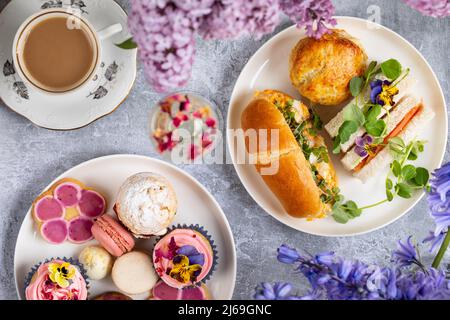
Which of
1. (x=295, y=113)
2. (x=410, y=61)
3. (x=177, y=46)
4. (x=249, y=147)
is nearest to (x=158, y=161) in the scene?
(x=249, y=147)

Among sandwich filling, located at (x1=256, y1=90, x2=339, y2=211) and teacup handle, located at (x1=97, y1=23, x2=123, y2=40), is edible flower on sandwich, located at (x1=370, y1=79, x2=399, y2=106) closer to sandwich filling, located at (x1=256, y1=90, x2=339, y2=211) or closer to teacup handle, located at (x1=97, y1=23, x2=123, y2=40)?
sandwich filling, located at (x1=256, y1=90, x2=339, y2=211)

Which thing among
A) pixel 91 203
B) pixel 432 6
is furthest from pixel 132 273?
pixel 432 6

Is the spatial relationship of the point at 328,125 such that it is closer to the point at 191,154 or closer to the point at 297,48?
the point at 297,48

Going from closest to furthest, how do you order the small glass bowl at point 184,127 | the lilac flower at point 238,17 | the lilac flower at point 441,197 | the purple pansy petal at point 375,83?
1. the lilac flower at point 238,17
2. the lilac flower at point 441,197
3. the small glass bowl at point 184,127
4. the purple pansy petal at point 375,83

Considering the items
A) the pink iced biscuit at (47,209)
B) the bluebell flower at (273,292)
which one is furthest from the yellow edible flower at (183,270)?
the bluebell flower at (273,292)

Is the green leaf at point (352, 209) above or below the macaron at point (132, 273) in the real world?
above

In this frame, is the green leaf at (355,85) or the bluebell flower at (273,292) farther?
the green leaf at (355,85)

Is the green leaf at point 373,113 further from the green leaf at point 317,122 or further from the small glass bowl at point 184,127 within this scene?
the small glass bowl at point 184,127
